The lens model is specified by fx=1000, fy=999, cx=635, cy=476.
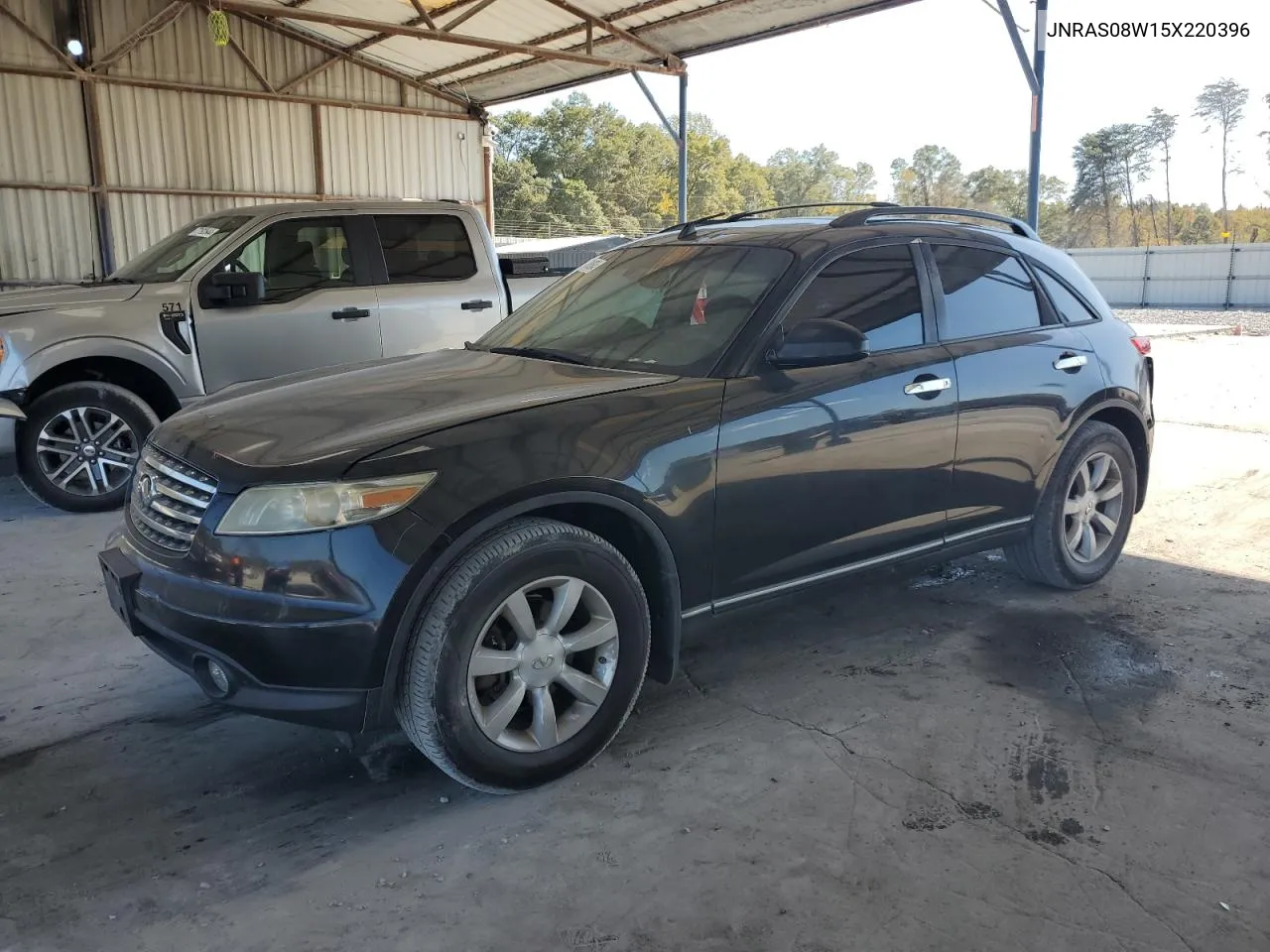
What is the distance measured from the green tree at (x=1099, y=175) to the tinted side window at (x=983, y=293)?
3039 inches

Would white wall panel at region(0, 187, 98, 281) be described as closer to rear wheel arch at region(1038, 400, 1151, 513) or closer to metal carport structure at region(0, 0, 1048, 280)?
metal carport structure at region(0, 0, 1048, 280)

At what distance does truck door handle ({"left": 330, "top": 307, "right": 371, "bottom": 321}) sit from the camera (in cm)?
695

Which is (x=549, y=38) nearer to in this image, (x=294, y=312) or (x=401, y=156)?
(x=401, y=156)

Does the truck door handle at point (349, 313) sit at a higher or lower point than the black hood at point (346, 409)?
Answer: higher

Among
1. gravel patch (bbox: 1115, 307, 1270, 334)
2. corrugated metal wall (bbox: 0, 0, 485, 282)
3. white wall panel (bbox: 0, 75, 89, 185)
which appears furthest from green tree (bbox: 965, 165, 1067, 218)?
white wall panel (bbox: 0, 75, 89, 185)

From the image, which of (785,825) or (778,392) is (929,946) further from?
(778,392)

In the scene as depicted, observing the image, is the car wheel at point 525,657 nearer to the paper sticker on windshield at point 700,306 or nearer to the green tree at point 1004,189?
the paper sticker on windshield at point 700,306

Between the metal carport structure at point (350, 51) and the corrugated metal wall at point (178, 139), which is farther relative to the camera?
the corrugated metal wall at point (178, 139)

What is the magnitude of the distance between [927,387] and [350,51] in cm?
1571

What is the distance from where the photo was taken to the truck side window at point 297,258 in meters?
6.78

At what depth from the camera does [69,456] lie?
21.0ft

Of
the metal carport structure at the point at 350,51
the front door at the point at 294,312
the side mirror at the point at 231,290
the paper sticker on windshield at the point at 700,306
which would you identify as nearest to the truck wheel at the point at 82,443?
the front door at the point at 294,312

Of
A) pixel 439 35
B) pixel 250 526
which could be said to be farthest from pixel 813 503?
pixel 439 35

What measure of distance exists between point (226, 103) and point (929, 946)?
17.0 metres
